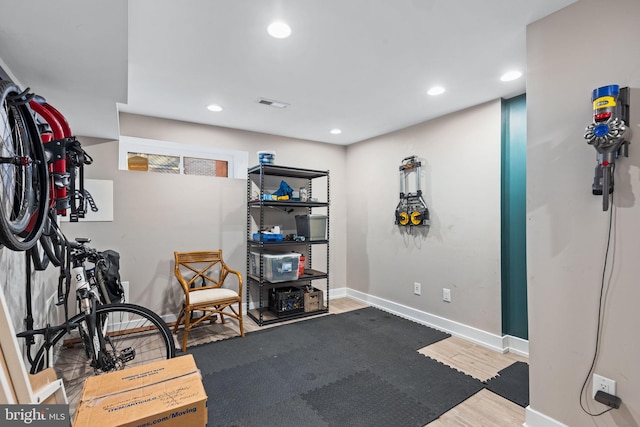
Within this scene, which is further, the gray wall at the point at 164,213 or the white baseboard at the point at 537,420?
the gray wall at the point at 164,213

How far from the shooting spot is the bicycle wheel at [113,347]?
5.82 feet

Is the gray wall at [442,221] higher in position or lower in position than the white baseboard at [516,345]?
higher

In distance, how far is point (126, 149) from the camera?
324cm

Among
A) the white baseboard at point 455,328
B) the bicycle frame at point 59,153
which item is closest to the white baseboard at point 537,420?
the white baseboard at point 455,328

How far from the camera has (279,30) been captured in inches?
70.1

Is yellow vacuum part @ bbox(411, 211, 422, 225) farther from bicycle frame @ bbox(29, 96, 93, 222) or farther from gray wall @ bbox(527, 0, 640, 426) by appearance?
bicycle frame @ bbox(29, 96, 93, 222)

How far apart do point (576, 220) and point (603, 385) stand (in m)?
0.81

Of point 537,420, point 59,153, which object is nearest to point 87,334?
point 59,153

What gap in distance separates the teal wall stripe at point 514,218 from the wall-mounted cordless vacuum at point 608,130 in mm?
1331

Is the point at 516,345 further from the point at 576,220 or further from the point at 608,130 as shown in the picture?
the point at 608,130

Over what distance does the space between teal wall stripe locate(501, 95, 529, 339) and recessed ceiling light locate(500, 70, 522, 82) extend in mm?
406

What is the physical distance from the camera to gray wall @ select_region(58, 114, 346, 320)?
309 cm

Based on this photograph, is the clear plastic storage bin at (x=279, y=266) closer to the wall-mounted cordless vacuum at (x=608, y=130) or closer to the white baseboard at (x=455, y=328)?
the white baseboard at (x=455, y=328)

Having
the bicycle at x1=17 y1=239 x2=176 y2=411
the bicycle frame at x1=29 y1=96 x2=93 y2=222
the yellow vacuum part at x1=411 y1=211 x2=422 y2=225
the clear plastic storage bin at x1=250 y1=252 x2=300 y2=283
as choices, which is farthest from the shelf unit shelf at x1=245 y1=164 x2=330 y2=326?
the bicycle frame at x1=29 y1=96 x2=93 y2=222
